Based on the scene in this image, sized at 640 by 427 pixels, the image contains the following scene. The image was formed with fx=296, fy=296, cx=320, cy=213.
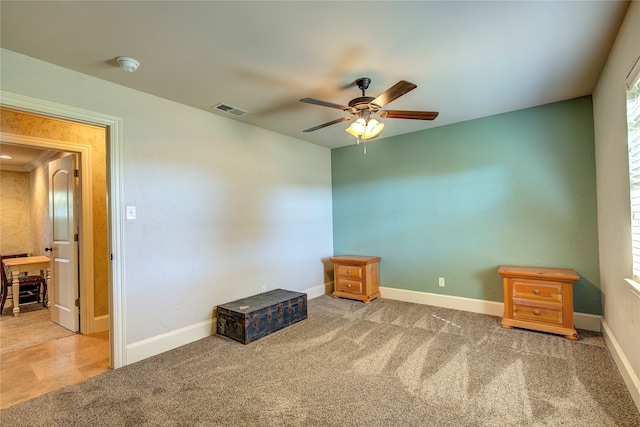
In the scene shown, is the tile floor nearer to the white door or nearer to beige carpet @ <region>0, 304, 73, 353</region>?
beige carpet @ <region>0, 304, 73, 353</region>

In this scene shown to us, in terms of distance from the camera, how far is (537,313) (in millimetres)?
2941

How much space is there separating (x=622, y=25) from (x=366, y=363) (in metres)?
2.91

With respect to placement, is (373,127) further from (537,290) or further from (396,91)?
(537,290)

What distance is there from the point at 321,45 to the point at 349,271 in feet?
10.1

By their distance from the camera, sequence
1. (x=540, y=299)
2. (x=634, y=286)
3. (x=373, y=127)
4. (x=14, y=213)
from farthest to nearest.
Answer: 1. (x=14, y=213)
2. (x=540, y=299)
3. (x=373, y=127)
4. (x=634, y=286)

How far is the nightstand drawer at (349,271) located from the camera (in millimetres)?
4254

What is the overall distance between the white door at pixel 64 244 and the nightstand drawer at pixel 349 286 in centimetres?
329

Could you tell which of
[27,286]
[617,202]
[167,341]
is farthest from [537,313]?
[27,286]

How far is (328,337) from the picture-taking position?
301 cm

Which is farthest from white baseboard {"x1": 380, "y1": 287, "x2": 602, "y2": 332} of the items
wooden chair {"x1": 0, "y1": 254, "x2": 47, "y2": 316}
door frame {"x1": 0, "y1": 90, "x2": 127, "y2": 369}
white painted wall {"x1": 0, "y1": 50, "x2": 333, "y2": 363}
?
wooden chair {"x1": 0, "y1": 254, "x2": 47, "y2": 316}

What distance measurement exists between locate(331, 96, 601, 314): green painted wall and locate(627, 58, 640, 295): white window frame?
1.37m

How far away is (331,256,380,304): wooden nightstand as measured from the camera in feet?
13.8

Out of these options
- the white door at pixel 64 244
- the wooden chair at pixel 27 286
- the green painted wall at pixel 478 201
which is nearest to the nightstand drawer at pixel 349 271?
the green painted wall at pixel 478 201

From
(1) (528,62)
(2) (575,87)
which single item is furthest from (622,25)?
(2) (575,87)
